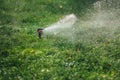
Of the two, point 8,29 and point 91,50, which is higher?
point 8,29

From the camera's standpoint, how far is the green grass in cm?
1330

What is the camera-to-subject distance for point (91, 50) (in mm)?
15398

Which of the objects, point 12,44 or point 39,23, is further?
point 39,23

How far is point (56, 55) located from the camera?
15.2m

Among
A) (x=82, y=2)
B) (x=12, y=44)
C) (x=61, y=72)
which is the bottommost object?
Result: (x=61, y=72)

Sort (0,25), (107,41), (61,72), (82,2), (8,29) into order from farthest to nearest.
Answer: (82,2) < (0,25) < (8,29) < (107,41) < (61,72)

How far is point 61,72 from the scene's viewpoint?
13297 mm

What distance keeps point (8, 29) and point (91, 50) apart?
5.89 metres

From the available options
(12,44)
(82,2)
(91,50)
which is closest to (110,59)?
(91,50)

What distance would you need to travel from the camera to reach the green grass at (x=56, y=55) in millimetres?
13305

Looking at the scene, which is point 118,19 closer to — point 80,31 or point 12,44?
point 80,31

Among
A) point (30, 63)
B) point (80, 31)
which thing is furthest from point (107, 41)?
point (30, 63)

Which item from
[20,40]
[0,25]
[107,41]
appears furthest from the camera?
[0,25]

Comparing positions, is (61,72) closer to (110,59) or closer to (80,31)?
(110,59)
